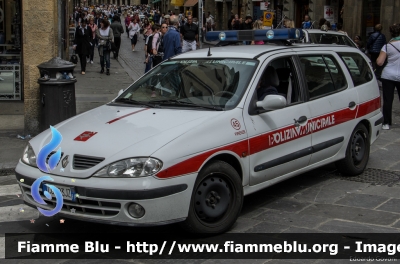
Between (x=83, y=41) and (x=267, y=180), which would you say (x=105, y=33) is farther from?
(x=267, y=180)

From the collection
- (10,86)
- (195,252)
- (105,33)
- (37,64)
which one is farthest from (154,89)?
(105,33)

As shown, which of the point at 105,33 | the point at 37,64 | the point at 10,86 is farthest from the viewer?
the point at 105,33

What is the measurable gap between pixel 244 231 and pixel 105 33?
15605 mm

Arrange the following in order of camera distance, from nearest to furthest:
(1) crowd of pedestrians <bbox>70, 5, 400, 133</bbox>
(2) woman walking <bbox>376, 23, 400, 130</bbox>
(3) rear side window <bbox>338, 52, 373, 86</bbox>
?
1. (3) rear side window <bbox>338, 52, 373, 86</bbox>
2. (2) woman walking <bbox>376, 23, 400, 130</bbox>
3. (1) crowd of pedestrians <bbox>70, 5, 400, 133</bbox>

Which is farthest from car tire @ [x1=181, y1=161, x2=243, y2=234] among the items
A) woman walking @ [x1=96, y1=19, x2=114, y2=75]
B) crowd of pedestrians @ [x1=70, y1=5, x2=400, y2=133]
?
woman walking @ [x1=96, y1=19, x2=114, y2=75]

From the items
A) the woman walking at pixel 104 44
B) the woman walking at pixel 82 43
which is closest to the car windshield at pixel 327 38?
the woman walking at pixel 104 44

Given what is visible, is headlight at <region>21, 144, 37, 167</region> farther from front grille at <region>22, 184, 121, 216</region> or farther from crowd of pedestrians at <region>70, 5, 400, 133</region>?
crowd of pedestrians at <region>70, 5, 400, 133</region>

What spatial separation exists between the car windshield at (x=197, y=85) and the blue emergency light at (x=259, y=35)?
0.80 m

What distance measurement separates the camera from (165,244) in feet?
17.5

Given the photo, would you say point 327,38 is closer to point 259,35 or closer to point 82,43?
point 259,35

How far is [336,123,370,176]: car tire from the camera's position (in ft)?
24.7

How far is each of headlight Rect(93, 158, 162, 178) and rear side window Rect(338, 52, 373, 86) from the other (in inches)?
140

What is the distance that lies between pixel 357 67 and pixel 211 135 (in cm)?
321

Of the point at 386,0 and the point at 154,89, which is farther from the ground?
the point at 386,0
